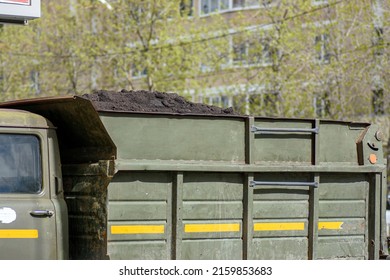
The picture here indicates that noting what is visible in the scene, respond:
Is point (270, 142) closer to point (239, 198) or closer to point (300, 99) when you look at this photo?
point (239, 198)

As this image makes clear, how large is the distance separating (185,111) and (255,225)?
116 cm

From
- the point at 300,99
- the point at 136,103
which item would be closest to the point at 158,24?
the point at 300,99

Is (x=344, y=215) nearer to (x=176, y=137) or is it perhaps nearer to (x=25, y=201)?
(x=176, y=137)

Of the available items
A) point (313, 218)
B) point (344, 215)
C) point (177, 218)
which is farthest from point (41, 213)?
point (344, 215)

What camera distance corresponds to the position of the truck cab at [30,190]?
232 inches

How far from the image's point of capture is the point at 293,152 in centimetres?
645

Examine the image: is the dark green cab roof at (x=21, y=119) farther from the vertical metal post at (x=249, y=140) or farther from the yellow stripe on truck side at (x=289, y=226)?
the yellow stripe on truck side at (x=289, y=226)

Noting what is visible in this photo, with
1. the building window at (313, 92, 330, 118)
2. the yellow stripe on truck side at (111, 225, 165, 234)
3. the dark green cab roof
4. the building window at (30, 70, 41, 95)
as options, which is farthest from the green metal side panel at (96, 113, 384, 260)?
the building window at (30, 70, 41, 95)

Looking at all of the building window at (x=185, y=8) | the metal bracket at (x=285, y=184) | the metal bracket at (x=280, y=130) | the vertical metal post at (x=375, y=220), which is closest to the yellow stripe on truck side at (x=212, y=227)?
the metal bracket at (x=285, y=184)

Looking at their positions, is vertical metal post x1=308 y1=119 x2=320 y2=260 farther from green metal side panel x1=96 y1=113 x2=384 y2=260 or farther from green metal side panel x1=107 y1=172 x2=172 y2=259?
green metal side panel x1=107 y1=172 x2=172 y2=259

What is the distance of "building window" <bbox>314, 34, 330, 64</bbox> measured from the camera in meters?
23.8

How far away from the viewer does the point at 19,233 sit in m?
5.91

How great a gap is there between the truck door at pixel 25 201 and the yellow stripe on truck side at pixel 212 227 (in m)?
1.06

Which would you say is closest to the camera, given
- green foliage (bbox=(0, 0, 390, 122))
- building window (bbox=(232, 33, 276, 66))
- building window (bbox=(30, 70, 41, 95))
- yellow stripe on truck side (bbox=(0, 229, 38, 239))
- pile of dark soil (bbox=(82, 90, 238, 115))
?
yellow stripe on truck side (bbox=(0, 229, 38, 239))
